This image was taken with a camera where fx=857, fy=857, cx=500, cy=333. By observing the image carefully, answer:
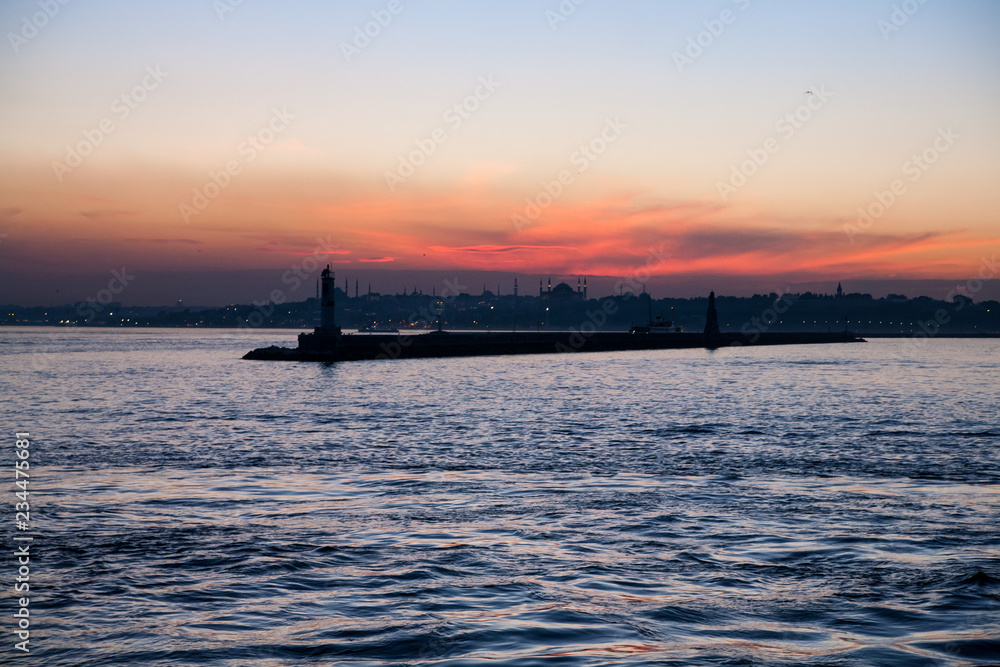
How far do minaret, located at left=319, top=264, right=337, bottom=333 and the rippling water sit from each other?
2229 inches

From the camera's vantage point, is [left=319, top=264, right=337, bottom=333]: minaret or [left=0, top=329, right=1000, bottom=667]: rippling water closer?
[left=0, top=329, right=1000, bottom=667]: rippling water

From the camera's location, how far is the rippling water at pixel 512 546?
868cm

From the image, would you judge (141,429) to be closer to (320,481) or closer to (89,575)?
(320,481)

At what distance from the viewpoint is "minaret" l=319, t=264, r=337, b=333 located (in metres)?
87.0

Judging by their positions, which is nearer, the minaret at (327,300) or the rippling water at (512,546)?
the rippling water at (512,546)

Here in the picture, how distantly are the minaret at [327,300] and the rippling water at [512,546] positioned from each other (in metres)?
56.6

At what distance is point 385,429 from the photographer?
3027 cm

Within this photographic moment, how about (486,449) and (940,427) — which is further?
(940,427)

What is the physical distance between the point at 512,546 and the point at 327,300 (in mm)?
77904

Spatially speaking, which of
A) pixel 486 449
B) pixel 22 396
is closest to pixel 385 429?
pixel 486 449

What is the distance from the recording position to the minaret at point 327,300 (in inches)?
3425

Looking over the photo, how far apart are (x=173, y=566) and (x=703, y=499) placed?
9.76 metres

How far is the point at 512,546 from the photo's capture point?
12594 mm

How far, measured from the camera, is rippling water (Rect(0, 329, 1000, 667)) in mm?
8680
